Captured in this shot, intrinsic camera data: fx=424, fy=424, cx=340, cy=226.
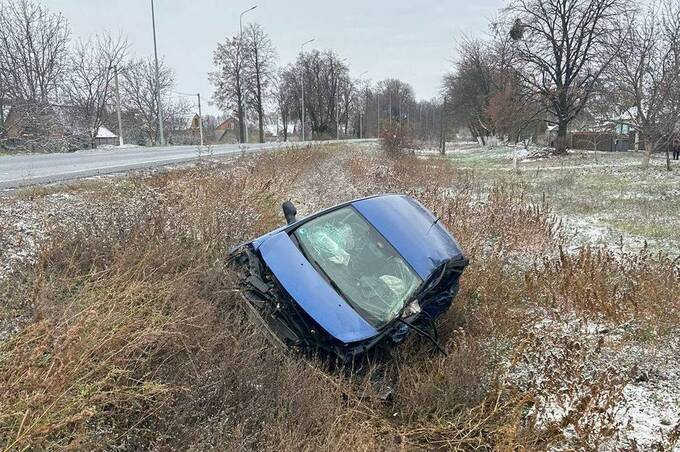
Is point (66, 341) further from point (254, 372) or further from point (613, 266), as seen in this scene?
point (613, 266)

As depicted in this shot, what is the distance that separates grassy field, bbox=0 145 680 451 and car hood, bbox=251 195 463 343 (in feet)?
1.23

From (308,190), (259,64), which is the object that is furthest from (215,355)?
(259,64)

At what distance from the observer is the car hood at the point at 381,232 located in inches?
119

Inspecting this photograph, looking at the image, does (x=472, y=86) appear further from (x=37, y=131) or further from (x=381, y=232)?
(x=381, y=232)

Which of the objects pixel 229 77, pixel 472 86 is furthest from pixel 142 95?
pixel 472 86

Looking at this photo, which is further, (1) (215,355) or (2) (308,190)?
(2) (308,190)

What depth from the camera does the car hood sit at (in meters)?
3.03

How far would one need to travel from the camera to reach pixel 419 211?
414cm

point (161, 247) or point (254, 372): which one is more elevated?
point (161, 247)

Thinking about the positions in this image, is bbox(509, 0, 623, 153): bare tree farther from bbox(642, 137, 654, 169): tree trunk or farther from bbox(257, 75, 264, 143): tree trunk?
bbox(257, 75, 264, 143): tree trunk

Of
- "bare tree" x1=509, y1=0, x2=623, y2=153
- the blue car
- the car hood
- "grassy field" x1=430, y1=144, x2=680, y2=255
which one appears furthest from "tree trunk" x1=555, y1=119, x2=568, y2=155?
the blue car

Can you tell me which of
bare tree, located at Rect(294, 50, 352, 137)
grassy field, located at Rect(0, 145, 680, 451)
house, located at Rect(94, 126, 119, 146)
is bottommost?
grassy field, located at Rect(0, 145, 680, 451)

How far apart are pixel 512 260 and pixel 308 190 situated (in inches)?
211

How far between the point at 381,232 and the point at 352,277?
1.67 feet
